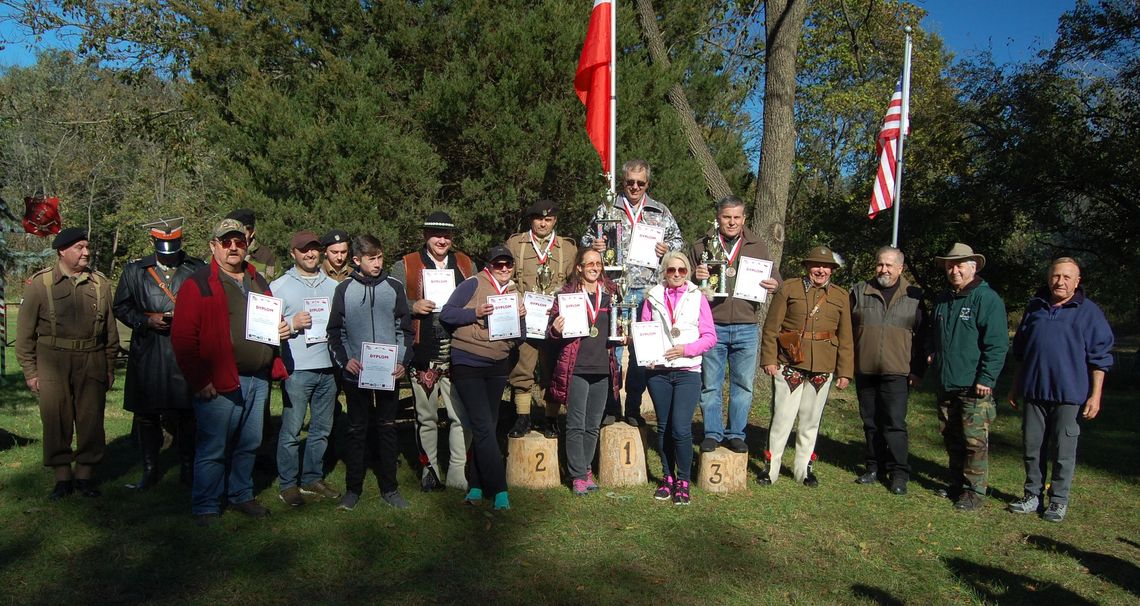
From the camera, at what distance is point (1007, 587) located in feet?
16.6

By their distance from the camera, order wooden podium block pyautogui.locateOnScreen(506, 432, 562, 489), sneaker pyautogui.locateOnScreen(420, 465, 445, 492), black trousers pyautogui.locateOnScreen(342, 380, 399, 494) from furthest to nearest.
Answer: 1. wooden podium block pyautogui.locateOnScreen(506, 432, 562, 489)
2. sneaker pyautogui.locateOnScreen(420, 465, 445, 492)
3. black trousers pyautogui.locateOnScreen(342, 380, 399, 494)

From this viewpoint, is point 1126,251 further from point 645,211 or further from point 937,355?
point 645,211

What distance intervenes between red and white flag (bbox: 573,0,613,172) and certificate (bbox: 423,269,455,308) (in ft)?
8.06

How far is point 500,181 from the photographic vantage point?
384 inches

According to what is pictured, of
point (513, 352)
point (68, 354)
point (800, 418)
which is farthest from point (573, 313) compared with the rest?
point (68, 354)

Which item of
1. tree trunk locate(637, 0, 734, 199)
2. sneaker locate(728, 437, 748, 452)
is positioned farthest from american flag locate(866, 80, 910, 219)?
Result: sneaker locate(728, 437, 748, 452)

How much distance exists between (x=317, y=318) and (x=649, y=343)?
2.59 meters

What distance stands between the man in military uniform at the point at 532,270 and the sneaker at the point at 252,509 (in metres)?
2.09

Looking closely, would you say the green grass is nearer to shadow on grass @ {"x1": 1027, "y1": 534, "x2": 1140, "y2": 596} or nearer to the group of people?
shadow on grass @ {"x1": 1027, "y1": 534, "x2": 1140, "y2": 596}

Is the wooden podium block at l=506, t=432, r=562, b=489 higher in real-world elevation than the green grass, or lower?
higher

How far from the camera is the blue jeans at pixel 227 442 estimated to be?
18.5ft

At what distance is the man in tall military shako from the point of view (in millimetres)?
6445

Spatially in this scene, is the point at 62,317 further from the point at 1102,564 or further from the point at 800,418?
the point at 1102,564

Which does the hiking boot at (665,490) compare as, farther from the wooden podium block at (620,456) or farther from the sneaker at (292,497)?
the sneaker at (292,497)
